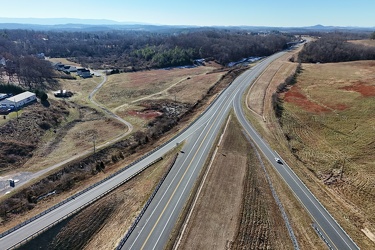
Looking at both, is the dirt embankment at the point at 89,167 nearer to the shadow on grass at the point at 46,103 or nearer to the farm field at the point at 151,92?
the farm field at the point at 151,92

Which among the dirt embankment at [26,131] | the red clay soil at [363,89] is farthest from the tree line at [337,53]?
the dirt embankment at [26,131]

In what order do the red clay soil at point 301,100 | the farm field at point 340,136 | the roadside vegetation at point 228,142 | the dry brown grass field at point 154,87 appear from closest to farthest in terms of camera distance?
the roadside vegetation at point 228,142 → the farm field at point 340,136 → the red clay soil at point 301,100 → the dry brown grass field at point 154,87

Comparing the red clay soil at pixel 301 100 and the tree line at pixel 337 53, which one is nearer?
the red clay soil at pixel 301 100

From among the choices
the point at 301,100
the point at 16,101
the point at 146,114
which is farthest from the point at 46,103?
the point at 301,100

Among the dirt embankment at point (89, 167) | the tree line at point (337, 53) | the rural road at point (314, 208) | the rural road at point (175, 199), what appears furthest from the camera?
the tree line at point (337, 53)

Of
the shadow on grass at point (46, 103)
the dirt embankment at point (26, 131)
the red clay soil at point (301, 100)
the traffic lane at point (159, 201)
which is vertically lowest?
the dirt embankment at point (26, 131)

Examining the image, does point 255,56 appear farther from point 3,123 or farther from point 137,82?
point 3,123

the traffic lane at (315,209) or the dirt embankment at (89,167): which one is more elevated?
the traffic lane at (315,209)

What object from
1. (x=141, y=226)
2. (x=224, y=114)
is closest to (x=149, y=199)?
(x=141, y=226)

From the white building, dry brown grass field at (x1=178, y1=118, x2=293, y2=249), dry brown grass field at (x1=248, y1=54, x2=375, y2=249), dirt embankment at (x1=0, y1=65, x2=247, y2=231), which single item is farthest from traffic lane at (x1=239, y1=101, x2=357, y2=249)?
the white building
